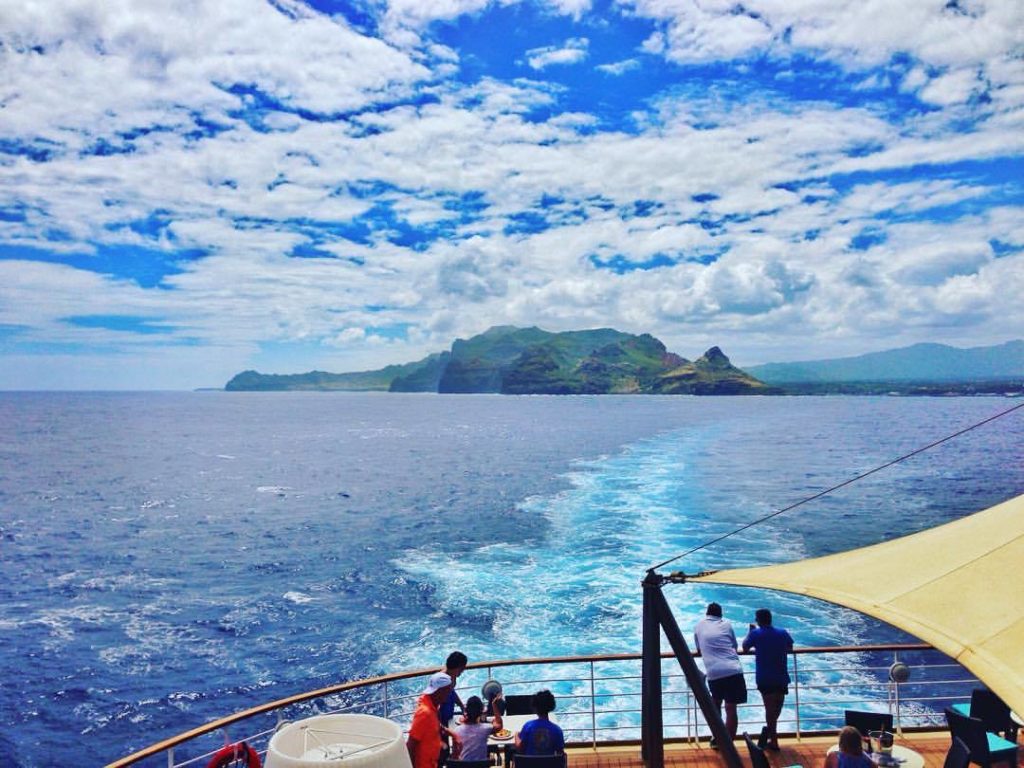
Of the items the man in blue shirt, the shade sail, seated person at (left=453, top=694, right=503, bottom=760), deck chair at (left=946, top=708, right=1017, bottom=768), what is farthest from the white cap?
deck chair at (left=946, top=708, right=1017, bottom=768)

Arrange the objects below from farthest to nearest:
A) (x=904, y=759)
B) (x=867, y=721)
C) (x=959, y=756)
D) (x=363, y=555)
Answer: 1. (x=363, y=555)
2. (x=867, y=721)
3. (x=904, y=759)
4. (x=959, y=756)

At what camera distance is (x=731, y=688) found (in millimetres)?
8086

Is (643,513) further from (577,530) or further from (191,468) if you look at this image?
(191,468)

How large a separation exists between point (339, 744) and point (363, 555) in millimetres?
32593

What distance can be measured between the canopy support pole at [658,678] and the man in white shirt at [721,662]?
1.17 meters

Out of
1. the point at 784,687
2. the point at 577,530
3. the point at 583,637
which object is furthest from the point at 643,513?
the point at 784,687

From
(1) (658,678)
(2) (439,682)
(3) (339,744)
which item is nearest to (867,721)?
(1) (658,678)

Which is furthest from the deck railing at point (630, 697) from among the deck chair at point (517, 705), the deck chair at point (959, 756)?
the deck chair at point (959, 756)

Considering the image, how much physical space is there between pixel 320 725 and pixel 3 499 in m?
66.2

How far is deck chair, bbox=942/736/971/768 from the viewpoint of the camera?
6.77m

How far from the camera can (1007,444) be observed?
8500cm

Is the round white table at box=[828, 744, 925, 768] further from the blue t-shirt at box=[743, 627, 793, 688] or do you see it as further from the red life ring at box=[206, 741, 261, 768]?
the red life ring at box=[206, 741, 261, 768]

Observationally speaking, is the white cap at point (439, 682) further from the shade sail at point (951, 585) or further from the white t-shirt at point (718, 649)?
the white t-shirt at point (718, 649)

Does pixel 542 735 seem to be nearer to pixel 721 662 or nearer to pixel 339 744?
pixel 721 662
